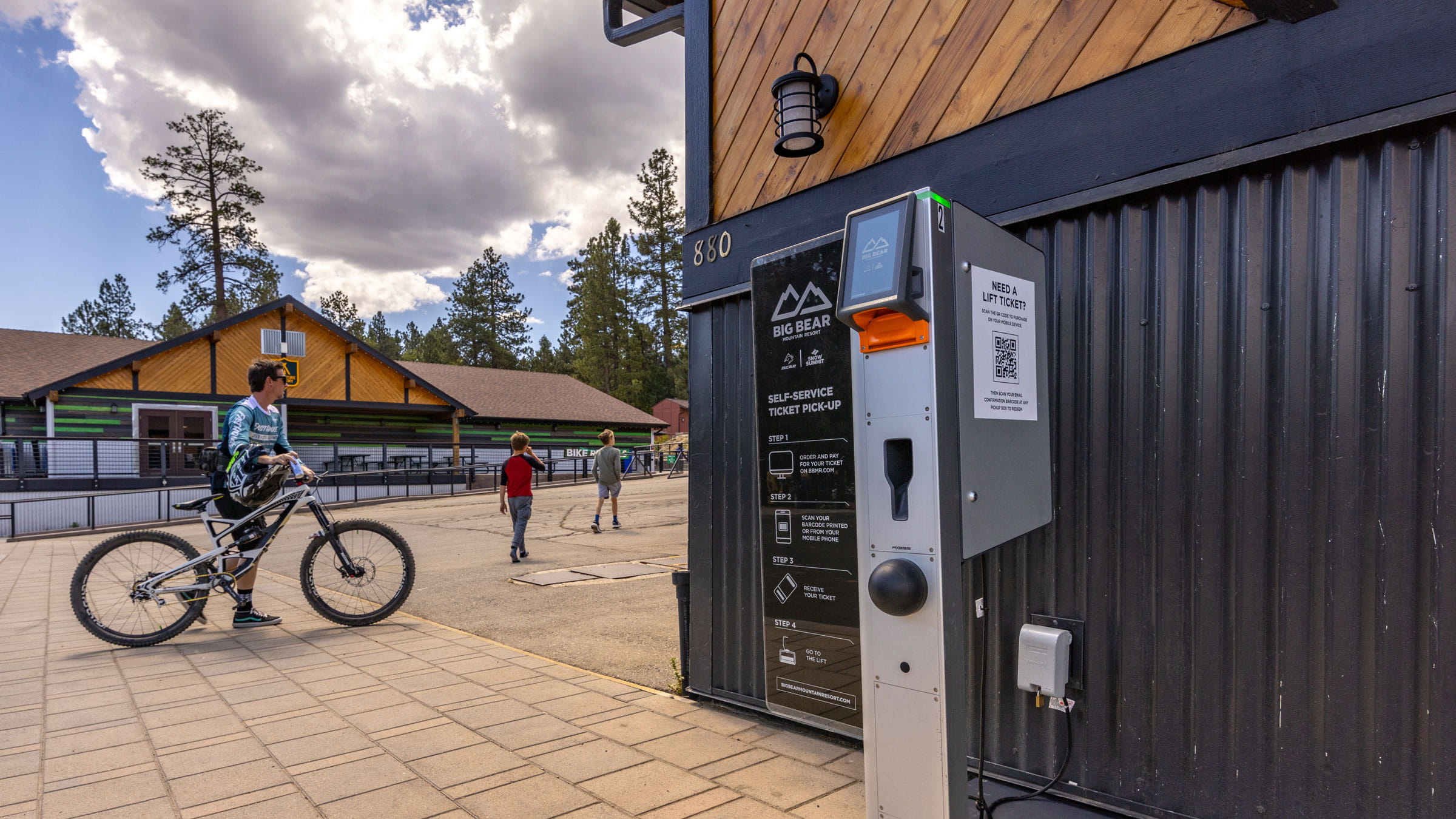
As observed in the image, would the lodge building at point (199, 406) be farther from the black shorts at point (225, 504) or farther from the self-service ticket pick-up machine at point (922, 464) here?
the self-service ticket pick-up machine at point (922, 464)

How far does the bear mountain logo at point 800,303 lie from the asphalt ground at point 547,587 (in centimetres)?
242

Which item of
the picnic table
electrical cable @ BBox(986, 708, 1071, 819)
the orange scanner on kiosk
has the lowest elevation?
the picnic table

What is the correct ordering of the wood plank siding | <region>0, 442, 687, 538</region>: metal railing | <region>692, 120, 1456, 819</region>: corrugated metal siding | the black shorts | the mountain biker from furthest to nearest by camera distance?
<region>0, 442, 687, 538</region>: metal railing → the black shorts → the mountain biker → the wood plank siding → <region>692, 120, 1456, 819</region>: corrugated metal siding

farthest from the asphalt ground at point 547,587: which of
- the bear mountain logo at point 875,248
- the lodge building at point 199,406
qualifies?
the lodge building at point 199,406

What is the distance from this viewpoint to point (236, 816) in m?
2.76

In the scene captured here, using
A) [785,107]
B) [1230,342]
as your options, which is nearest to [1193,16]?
[1230,342]

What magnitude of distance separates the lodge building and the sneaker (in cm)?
1487

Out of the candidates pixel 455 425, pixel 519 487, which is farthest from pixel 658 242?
pixel 519 487

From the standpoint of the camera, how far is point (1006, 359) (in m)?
2.29

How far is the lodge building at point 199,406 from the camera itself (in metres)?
18.6

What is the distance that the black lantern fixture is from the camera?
3605 millimetres

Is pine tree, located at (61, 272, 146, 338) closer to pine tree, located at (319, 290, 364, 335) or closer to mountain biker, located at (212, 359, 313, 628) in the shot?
pine tree, located at (319, 290, 364, 335)

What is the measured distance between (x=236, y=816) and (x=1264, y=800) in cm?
338

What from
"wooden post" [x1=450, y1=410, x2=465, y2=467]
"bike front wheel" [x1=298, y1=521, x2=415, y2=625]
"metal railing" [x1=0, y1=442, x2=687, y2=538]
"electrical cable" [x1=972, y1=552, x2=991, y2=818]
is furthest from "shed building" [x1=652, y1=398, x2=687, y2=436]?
"electrical cable" [x1=972, y1=552, x2=991, y2=818]
